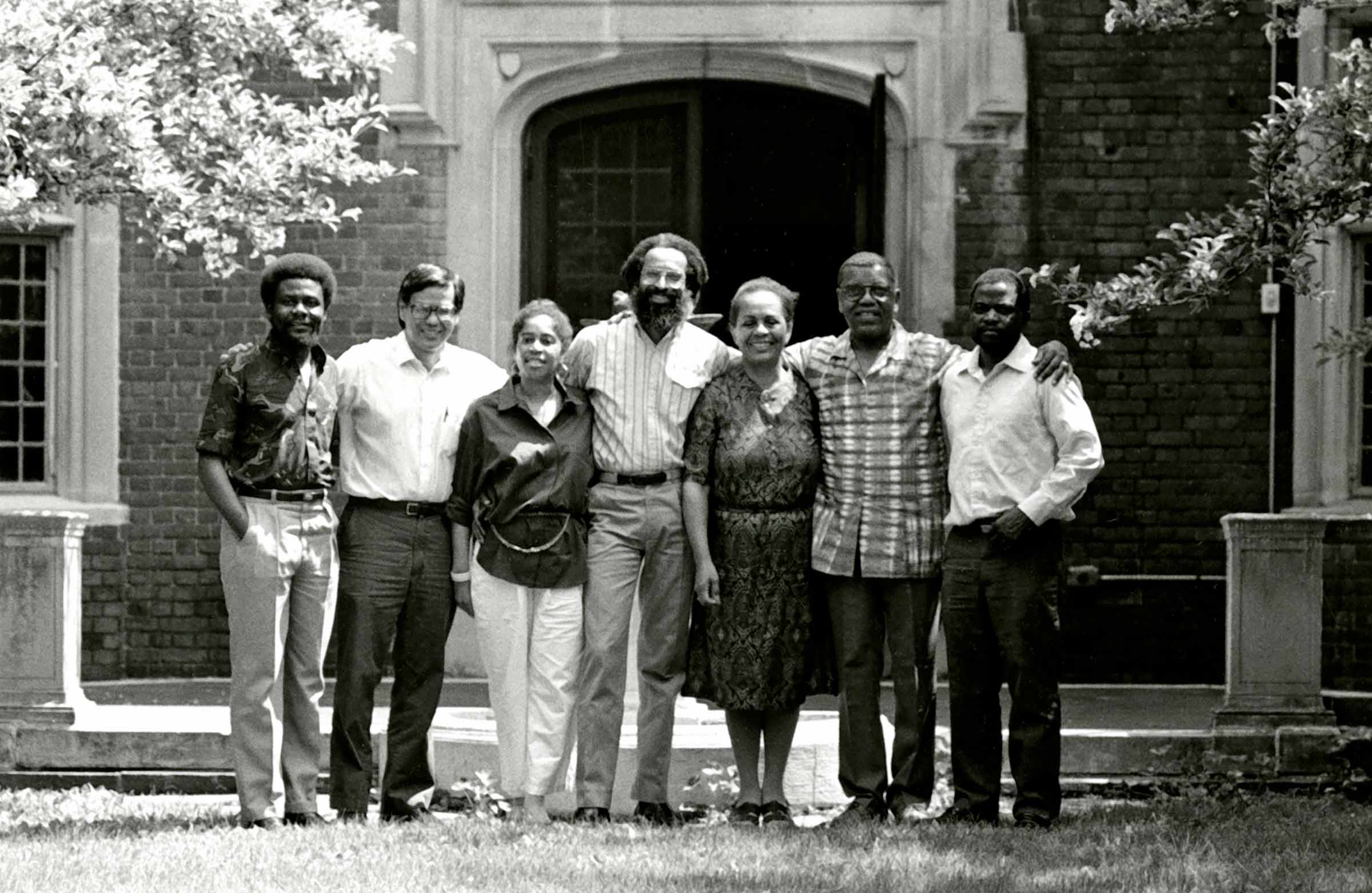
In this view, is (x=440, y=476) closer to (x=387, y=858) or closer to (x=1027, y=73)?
(x=387, y=858)

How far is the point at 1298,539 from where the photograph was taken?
9.62 m

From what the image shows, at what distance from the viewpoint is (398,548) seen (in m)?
7.59

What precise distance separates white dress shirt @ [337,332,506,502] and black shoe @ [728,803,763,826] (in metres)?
1.48

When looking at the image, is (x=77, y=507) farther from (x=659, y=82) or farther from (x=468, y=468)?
(x=468, y=468)

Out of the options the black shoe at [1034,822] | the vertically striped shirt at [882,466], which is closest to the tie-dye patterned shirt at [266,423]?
the vertically striped shirt at [882,466]

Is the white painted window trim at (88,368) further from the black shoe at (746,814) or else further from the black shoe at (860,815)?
the black shoe at (860,815)

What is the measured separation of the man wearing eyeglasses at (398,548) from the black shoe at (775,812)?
117cm

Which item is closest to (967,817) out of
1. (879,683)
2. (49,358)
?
(879,683)

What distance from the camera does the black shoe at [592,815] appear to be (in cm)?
753

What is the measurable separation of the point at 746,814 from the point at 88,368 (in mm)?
6050

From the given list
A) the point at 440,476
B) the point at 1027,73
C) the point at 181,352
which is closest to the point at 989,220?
the point at 1027,73

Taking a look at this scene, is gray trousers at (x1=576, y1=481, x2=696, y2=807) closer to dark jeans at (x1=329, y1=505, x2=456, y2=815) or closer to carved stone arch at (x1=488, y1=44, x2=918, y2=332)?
dark jeans at (x1=329, y1=505, x2=456, y2=815)

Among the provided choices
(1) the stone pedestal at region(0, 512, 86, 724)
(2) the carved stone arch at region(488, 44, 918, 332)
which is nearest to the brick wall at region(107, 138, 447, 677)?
(2) the carved stone arch at region(488, 44, 918, 332)

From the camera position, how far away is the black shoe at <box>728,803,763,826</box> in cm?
762
